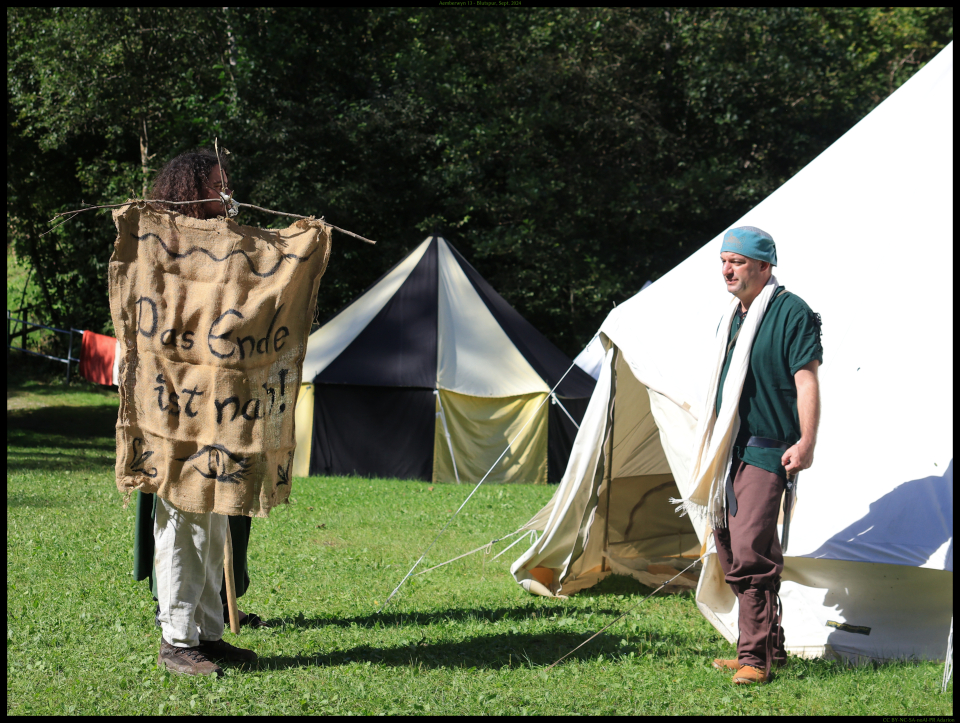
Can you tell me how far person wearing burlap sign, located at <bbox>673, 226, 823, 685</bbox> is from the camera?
3.03m

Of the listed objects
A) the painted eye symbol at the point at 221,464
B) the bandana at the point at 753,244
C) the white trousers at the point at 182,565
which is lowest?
the white trousers at the point at 182,565

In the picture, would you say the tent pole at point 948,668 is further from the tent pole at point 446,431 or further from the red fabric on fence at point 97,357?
the red fabric on fence at point 97,357

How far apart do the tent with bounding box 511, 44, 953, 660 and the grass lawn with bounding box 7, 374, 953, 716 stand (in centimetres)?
28

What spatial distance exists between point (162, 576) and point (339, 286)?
41.6 feet

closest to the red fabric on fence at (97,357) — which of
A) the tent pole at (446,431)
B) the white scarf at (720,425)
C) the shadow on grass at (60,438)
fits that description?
the shadow on grass at (60,438)

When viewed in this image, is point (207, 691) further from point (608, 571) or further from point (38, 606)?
point (608, 571)

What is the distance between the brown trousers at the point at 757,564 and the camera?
3031mm

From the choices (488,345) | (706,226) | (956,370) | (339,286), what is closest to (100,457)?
(488,345)

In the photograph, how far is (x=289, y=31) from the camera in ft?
48.0

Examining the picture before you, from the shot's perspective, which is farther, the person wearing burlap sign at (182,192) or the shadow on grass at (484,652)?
the shadow on grass at (484,652)

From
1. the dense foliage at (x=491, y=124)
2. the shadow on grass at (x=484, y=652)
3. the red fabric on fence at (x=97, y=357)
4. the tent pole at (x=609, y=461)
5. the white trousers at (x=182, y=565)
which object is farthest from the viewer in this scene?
the dense foliage at (x=491, y=124)

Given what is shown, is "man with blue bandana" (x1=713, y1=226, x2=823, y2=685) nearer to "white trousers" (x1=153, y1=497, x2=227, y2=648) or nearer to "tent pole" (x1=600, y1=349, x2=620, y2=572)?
"tent pole" (x1=600, y1=349, x2=620, y2=572)

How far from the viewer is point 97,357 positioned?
14273mm

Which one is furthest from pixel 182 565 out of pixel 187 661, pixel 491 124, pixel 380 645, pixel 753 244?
pixel 491 124
